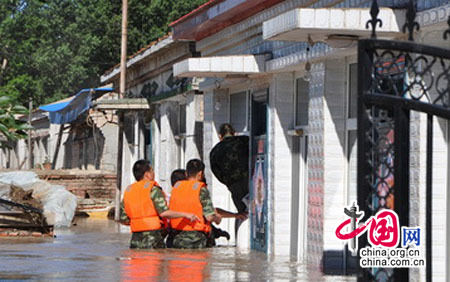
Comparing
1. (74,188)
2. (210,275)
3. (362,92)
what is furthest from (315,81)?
(74,188)

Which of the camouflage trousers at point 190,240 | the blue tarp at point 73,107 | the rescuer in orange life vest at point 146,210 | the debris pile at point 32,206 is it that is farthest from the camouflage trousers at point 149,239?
the blue tarp at point 73,107

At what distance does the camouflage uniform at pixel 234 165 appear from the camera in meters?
19.2

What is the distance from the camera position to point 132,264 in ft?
49.1

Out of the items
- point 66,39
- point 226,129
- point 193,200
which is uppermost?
point 66,39

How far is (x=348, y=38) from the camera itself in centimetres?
1343

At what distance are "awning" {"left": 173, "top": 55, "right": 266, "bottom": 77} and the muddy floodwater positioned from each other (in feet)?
9.07

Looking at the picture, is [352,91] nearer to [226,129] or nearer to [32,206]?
[226,129]

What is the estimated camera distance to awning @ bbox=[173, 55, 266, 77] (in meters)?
18.1

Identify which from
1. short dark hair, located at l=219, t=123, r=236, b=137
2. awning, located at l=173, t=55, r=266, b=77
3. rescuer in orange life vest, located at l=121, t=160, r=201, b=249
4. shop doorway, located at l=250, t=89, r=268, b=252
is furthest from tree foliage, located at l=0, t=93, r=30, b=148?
shop doorway, located at l=250, t=89, r=268, b=252

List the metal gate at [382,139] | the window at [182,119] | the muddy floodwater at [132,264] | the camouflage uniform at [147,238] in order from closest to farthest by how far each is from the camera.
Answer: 1. the metal gate at [382,139]
2. the muddy floodwater at [132,264]
3. the camouflage uniform at [147,238]
4. the window at [182,119]

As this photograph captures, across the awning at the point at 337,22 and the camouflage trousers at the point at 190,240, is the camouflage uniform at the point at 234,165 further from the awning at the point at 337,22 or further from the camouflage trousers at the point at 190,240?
the awning at the point at 337,22

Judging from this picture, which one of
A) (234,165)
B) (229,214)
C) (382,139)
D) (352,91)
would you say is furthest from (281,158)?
(382,139)

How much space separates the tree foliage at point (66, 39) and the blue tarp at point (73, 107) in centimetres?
1383

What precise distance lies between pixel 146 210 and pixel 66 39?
143ft
